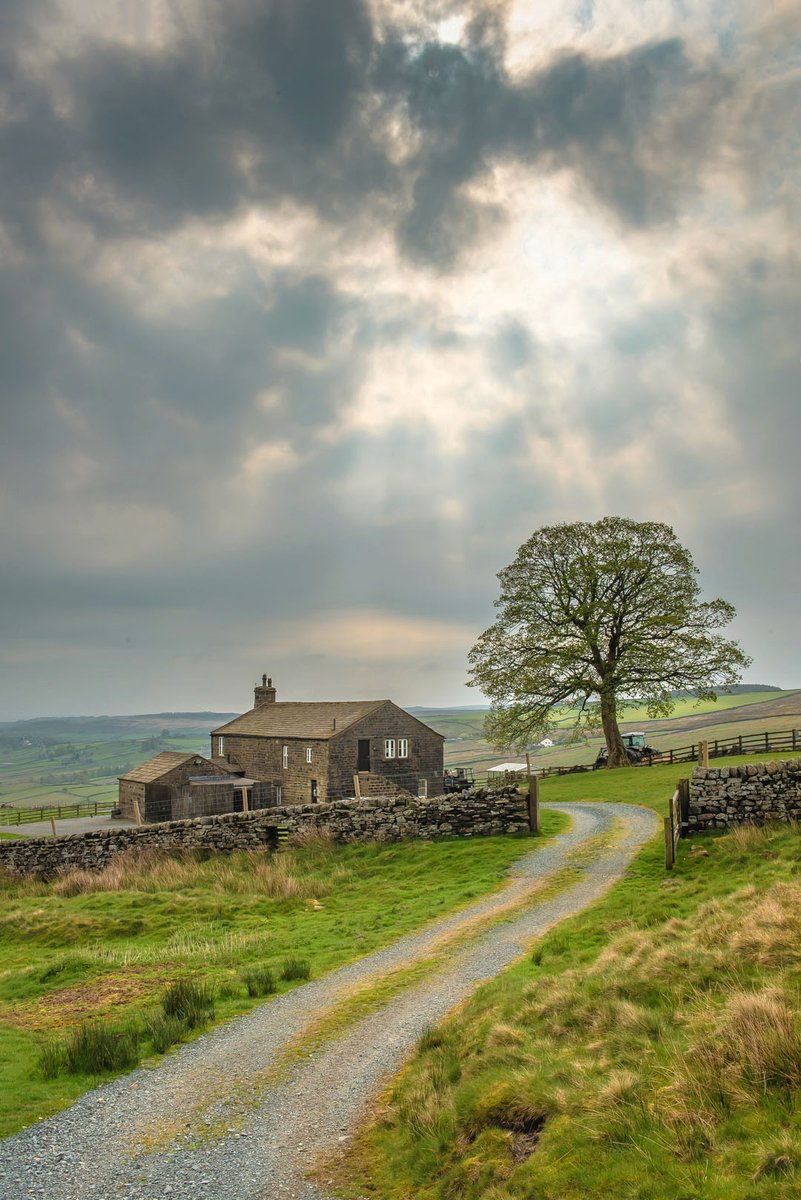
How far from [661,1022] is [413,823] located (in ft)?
59.3

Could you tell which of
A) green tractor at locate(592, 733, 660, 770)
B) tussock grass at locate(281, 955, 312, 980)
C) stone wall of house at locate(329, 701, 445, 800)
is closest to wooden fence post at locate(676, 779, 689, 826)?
tussock grass at locate(281, 955, 312, 980)

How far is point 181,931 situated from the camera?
17.1 metres

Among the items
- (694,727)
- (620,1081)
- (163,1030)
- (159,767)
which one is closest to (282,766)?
(159,767)

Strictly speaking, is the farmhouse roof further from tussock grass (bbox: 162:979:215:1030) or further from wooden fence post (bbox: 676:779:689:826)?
tussock grass (bbox: 162:979:215:1030)

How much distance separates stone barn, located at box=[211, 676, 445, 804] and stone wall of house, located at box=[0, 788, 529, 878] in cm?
2420

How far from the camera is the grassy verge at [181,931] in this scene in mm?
10648

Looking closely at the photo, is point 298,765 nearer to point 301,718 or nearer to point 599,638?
point 301,718

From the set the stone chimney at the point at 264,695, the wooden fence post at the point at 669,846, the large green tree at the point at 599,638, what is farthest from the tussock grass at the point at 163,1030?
the stone chimney at the point at 264,695

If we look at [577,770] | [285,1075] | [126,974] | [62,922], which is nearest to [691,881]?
[285,1075]

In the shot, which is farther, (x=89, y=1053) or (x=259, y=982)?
(x=259, y=982)

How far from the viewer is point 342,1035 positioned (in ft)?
34.2

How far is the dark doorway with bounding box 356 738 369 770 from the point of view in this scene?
57.6 meters

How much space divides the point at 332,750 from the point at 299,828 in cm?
2903

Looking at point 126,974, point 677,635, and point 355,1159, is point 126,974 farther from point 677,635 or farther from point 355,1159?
point 677,635
